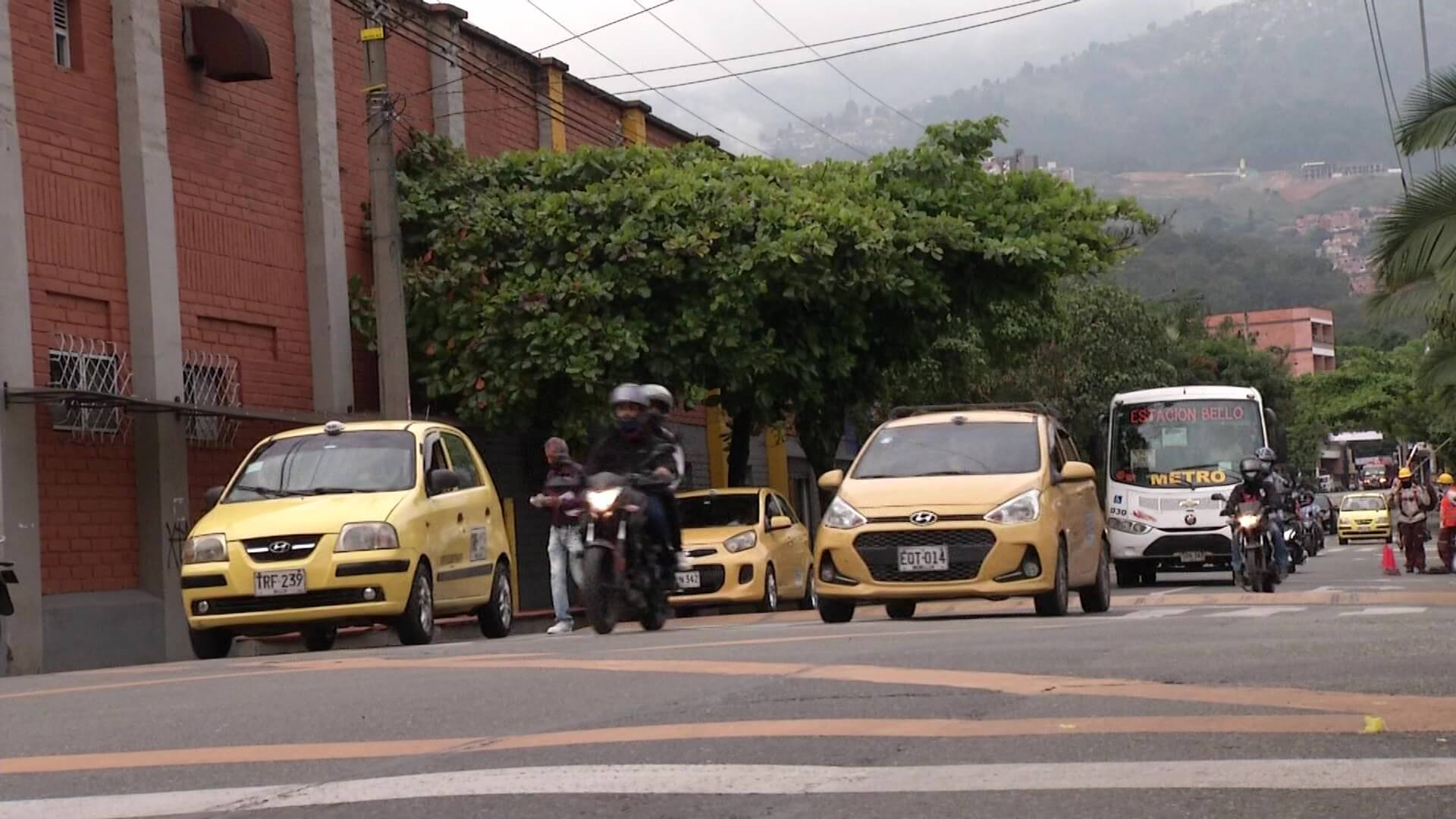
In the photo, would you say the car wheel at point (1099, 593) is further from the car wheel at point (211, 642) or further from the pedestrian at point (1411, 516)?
the pedestrian at point (1411, 516)

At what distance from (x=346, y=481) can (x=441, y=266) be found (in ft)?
33.2

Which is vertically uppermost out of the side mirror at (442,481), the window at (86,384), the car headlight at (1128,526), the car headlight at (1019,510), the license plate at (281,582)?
the window at (86,384)

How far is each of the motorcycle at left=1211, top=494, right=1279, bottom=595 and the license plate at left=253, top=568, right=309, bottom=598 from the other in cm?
1234

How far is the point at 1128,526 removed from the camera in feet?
102

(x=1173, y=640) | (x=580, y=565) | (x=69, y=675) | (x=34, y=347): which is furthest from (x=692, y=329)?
(x=1173, y=640)

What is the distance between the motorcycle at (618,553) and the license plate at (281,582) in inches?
85.7

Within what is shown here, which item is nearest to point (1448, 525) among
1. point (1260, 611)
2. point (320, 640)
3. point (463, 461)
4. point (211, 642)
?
point (1260, 611)

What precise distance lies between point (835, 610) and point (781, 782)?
34.3ft

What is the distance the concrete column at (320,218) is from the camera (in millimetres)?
25312

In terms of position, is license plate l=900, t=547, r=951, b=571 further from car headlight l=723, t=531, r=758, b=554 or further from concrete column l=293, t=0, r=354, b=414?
concrete column l=293, t=0, r=354, b=414

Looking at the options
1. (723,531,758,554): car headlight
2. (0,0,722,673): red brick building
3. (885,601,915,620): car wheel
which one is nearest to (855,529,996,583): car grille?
(885,601,915,620): car wheel

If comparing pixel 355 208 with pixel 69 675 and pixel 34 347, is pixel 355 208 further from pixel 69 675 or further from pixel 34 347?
pixel 69 675

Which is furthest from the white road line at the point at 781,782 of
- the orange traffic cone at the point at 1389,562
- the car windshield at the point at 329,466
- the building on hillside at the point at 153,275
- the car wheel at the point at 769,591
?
the orange traffic cone at the point at 1389,562

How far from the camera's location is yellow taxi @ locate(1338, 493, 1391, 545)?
2464 inches
